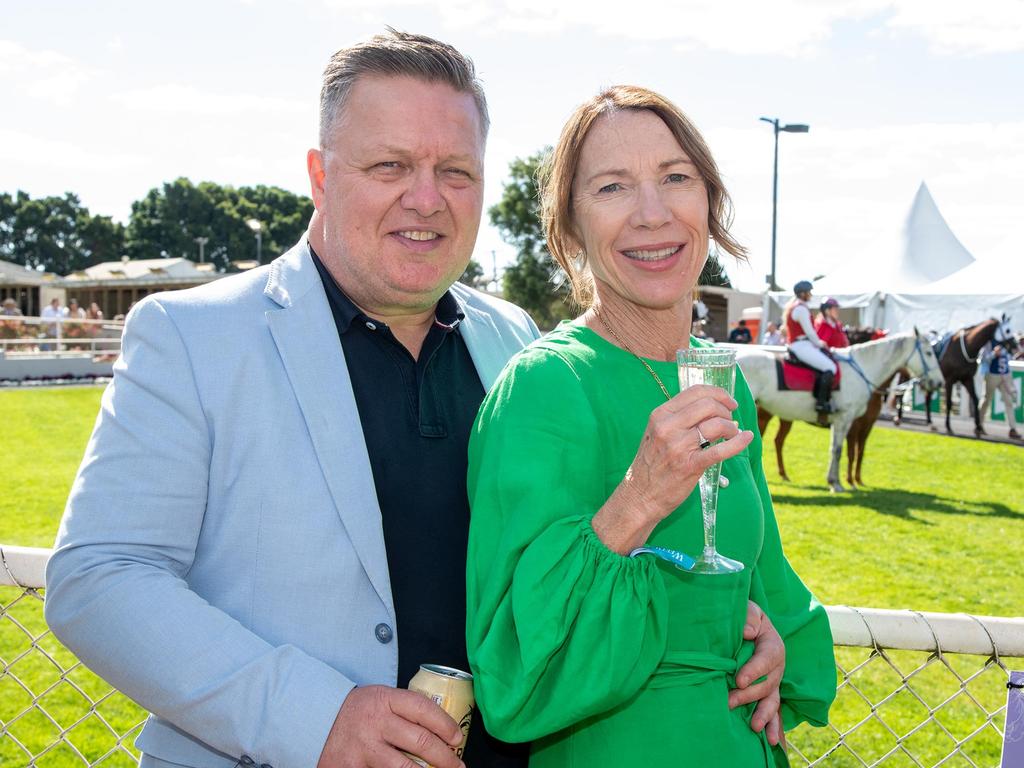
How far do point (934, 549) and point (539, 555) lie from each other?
949cm

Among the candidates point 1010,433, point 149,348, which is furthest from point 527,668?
point 1010,433

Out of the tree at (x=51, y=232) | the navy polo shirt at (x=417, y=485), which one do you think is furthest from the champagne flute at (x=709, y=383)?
the tree at (x=51, y=232)

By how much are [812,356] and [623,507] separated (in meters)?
12.7

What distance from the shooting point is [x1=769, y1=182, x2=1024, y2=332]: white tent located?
24141mm

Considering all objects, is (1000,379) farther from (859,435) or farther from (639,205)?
(639,205)

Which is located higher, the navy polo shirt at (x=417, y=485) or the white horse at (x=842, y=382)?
the navy polo shirt at (x=417, y=485)

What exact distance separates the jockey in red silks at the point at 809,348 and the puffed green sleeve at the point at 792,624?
11757 millimetres

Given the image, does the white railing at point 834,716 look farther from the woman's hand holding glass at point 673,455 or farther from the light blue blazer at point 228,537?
the woman's hand holding glass at point 673,455

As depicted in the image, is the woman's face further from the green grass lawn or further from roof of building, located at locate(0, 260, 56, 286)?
roof of building, located at locate(0, 260, 56, 286)

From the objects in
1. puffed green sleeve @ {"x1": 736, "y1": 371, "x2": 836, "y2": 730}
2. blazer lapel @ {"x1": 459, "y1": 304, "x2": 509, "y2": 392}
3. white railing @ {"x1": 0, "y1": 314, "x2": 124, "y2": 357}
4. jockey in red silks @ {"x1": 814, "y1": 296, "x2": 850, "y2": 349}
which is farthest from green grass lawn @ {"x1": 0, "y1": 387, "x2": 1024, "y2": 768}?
white railing @ {"x1": 0, "y1": 314, "x2": 124, "y2": 357}

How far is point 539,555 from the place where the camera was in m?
1.59

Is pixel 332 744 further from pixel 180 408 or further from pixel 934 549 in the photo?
pixel 934 549

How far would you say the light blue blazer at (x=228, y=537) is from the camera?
176 centimetres

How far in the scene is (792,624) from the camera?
87.0 inches
